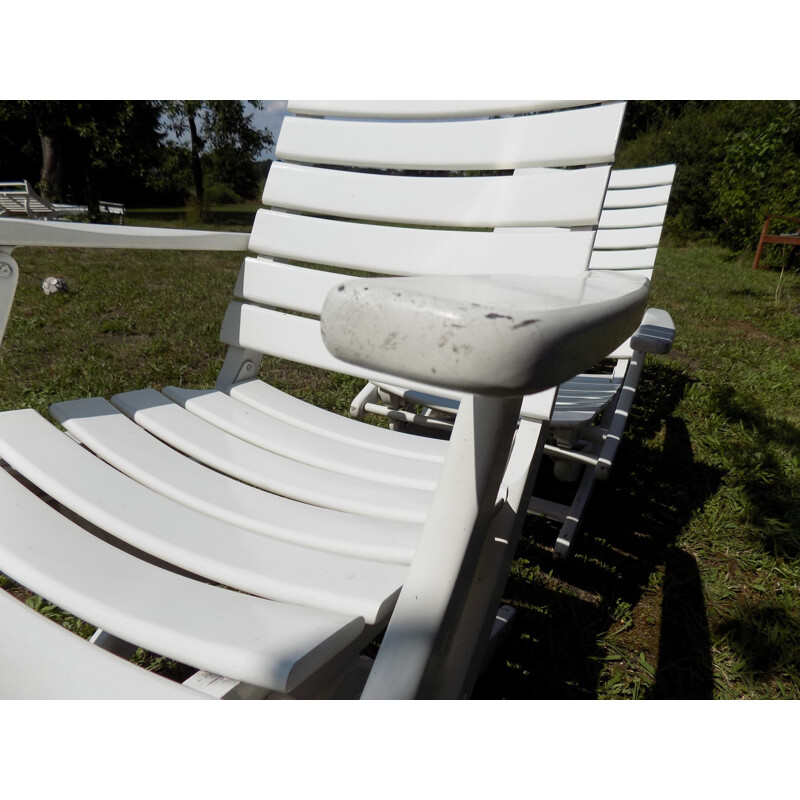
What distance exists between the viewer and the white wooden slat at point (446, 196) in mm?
1070

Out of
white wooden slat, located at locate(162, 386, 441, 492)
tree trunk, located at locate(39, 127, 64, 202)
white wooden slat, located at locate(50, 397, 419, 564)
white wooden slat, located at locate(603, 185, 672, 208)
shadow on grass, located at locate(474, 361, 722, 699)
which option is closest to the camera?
white wooden slat, located at locate(50, 397, 419, 564)

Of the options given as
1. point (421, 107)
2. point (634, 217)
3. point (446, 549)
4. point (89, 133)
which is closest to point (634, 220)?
point (634, 217)

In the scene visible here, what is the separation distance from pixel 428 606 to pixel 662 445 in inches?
86.0

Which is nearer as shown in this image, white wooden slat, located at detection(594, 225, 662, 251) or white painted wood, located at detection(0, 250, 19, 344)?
white painted wood, located at detection(0, 250, 19, 344)

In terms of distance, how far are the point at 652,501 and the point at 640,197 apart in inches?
54.8

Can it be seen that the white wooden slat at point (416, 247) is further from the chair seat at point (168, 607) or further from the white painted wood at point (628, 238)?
the white painted wood at point (628, 238)

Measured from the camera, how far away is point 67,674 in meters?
0.59

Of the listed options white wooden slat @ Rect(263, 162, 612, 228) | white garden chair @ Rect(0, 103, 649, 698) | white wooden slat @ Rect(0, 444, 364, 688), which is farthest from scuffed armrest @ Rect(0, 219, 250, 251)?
white wooden slat @ Rect(0, 444, 364, 688)

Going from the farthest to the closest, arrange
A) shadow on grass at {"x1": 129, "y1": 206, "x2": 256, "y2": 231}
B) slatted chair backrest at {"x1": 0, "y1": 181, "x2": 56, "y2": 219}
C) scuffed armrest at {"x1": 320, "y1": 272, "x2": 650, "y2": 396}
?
shadow on grass at {"x1": 129, "y1": 206, "x2": 256, "y2": 231} → slatted chair backrest at {"x1": 0, "y1": 181, "x2": 56, "y2": 219} → scuffed armrest at {"x1": 320, "y1": 272, "x2": 650, "y2": 396}

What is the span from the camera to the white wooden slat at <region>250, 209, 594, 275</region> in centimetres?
109

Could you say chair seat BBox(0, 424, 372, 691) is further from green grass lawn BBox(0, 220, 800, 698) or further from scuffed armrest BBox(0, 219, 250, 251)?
green grass lawn BBox(0, 220, 800, 698)

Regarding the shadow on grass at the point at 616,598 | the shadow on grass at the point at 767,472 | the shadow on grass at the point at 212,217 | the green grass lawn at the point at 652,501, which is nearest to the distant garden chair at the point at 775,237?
the green grass lawn at the point at 652,501

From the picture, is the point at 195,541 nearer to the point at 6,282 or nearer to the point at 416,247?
the point at 6,282

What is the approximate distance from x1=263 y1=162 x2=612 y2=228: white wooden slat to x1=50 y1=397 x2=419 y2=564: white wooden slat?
660 mm
